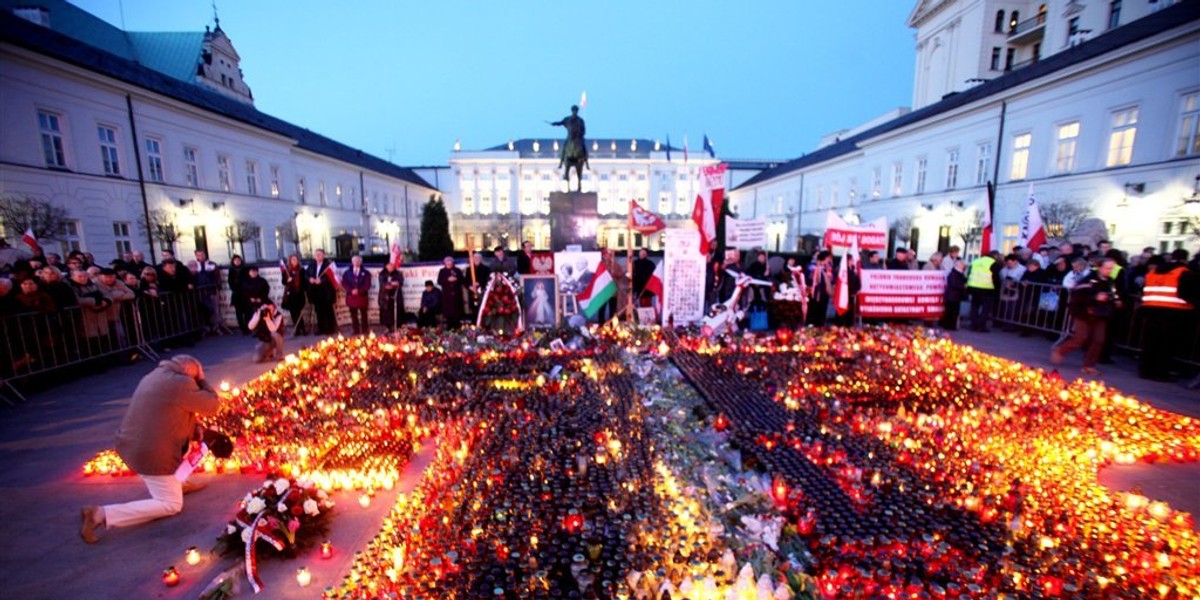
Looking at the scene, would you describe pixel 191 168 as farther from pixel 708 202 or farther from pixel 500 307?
pixel 708 202

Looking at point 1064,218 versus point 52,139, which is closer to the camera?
point 52,139

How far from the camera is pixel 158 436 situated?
13.1 ft

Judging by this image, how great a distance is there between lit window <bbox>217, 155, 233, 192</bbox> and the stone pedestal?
2086cm

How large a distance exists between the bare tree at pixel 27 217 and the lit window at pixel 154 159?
6.54 metres

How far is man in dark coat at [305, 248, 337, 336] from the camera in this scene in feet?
35.1

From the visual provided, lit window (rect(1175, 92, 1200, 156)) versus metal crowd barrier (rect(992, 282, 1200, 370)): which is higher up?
lit window (rect(1175, 92, 1200, 156))

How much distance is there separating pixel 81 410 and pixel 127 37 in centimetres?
4248

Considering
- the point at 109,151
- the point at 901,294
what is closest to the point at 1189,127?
the point at 901,294

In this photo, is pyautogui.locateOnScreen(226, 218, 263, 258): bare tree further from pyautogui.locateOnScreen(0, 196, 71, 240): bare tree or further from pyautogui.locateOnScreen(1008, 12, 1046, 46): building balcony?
pyautogui.locateOnScreen(1008, 12, 1046, 46): building balcony

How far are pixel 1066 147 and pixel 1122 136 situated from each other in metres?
2.27

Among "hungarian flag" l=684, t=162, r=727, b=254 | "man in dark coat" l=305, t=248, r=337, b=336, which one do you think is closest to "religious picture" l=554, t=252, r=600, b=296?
"hungarian flag" l=684, t=162, r=727, b=254

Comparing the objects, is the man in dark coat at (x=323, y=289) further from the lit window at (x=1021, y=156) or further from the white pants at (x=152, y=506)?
the lit window at (x=1021, y=156)

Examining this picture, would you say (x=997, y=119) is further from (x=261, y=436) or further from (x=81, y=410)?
(x=81, y=410)

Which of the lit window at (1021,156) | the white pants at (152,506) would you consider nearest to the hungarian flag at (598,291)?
the white pants at (152,506)
